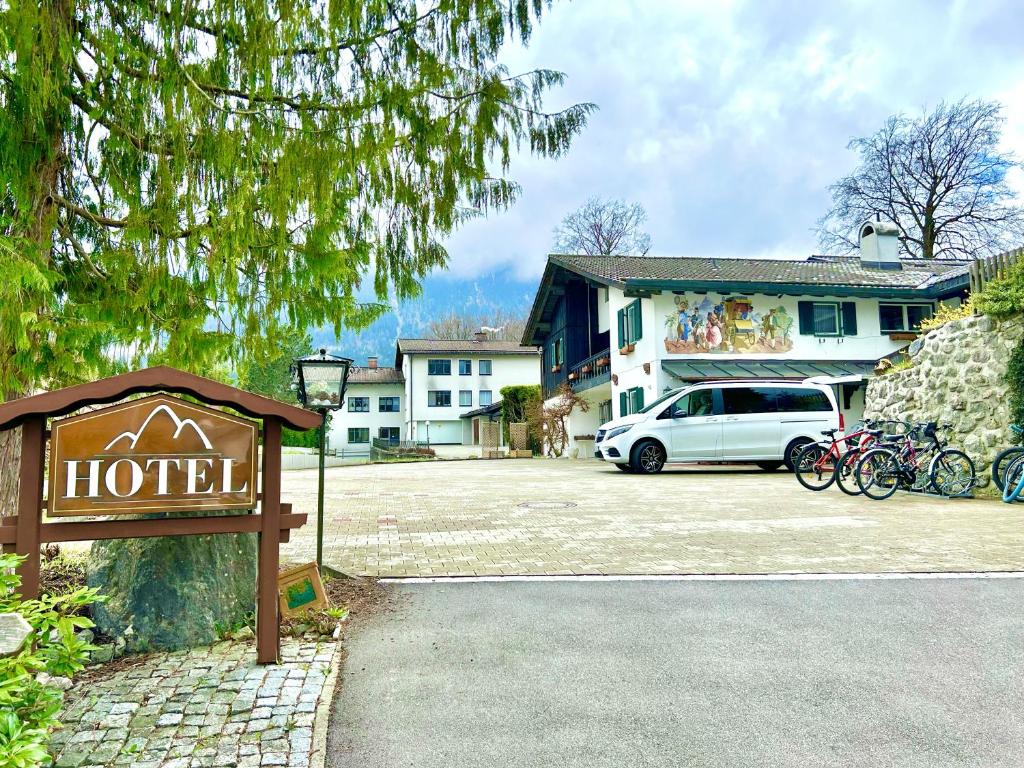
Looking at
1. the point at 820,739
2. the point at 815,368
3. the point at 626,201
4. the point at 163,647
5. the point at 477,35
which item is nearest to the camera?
the point at 820,739

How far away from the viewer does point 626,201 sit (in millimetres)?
41969

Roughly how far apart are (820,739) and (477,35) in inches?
187

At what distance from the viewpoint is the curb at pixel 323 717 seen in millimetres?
2703

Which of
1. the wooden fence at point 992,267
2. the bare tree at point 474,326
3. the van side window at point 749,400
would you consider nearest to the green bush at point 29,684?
the wooden fence at point 992,267

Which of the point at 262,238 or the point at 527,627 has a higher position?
the point at 262,238

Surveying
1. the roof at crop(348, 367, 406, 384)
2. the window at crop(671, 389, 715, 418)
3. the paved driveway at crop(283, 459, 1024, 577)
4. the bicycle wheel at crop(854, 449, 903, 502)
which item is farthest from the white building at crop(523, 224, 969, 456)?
the roof at crop(348, 367, 406, 384)

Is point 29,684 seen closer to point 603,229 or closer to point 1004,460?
point 1004,460

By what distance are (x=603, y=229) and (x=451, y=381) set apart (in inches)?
675

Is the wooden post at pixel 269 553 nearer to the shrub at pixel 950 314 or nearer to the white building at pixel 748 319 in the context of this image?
the shrub at pixel 950 314

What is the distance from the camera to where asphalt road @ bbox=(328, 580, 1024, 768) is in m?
2.76

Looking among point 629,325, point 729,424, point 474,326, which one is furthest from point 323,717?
point 474,326

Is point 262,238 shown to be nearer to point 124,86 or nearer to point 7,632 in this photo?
point 124,86

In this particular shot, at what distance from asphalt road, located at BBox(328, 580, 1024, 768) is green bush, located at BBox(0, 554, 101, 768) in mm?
1012

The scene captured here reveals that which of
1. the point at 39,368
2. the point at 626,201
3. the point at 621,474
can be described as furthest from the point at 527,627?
the point at 626,201
